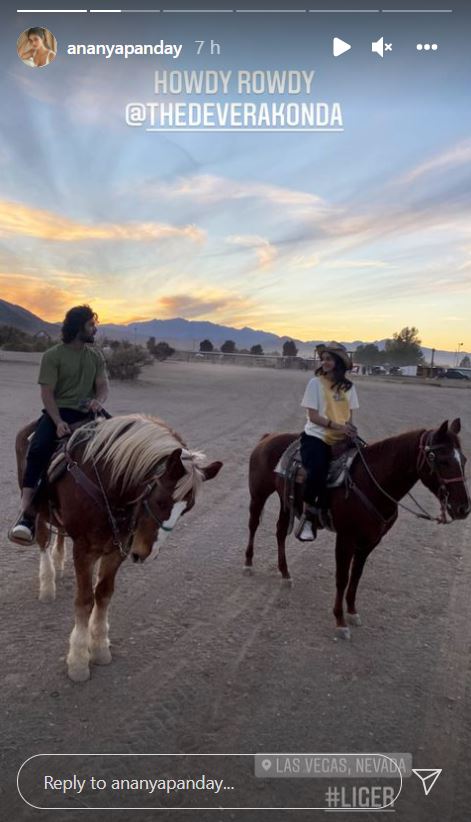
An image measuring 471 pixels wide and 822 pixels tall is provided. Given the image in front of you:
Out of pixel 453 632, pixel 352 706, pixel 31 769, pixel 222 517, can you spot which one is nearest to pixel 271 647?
pixel 352 706

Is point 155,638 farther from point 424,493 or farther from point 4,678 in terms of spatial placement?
point 424,493

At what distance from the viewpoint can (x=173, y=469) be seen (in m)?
3.29

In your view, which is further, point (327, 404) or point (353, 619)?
point (327, 404)

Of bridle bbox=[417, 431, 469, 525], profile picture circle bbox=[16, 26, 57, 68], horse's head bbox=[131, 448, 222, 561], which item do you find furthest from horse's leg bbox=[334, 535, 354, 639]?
profile picture circle bbox=[16, 26, 57, 68]

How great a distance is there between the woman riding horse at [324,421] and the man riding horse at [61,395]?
1.90 meters

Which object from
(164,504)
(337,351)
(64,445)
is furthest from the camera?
(337,351)

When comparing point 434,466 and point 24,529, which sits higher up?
point 434,466

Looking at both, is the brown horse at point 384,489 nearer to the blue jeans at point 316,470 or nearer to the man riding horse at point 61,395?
the blue jeans at point 316,470

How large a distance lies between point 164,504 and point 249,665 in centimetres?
150

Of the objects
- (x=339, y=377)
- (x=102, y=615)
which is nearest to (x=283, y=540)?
(x=339, y=377)

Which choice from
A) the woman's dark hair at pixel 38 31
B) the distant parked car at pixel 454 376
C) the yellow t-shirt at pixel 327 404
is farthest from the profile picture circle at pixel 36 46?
the distant parked car at pixel 454 376

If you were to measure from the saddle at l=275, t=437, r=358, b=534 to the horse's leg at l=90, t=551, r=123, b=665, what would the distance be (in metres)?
1.80

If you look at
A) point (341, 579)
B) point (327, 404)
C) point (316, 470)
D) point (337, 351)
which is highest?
point (337, 351)

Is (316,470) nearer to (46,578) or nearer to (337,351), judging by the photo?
(337,351)
